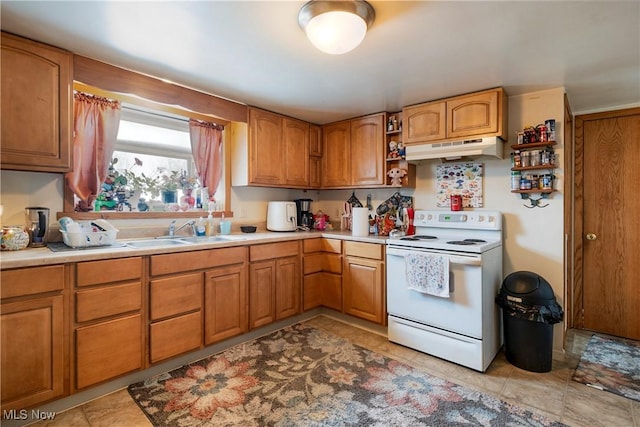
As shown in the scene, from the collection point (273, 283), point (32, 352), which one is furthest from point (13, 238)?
point (273, 283)

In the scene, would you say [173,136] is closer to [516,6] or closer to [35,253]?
[35,253]

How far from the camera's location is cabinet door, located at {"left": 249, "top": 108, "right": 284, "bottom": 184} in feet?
10.3

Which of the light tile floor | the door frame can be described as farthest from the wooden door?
the light tile floor

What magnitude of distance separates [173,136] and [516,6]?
2787 millimetres

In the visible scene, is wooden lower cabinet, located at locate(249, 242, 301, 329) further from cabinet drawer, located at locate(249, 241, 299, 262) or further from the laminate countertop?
the laminate countertop

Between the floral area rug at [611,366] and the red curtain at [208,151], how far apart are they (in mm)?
3389

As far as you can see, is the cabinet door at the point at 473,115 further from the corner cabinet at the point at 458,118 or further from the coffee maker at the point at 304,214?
the coffee maker at the point at 304,214

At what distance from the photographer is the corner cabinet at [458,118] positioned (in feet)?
8.30

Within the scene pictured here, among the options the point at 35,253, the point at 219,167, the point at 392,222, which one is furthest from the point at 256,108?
the point at 35,253

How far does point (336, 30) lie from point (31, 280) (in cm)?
205

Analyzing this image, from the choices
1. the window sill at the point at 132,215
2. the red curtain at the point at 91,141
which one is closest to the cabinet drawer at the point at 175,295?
the window sill at the point at 132,215

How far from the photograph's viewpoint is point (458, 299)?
7.68 ft

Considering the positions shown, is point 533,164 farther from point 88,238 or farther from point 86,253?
point 88,238

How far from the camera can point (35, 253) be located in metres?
1.80
